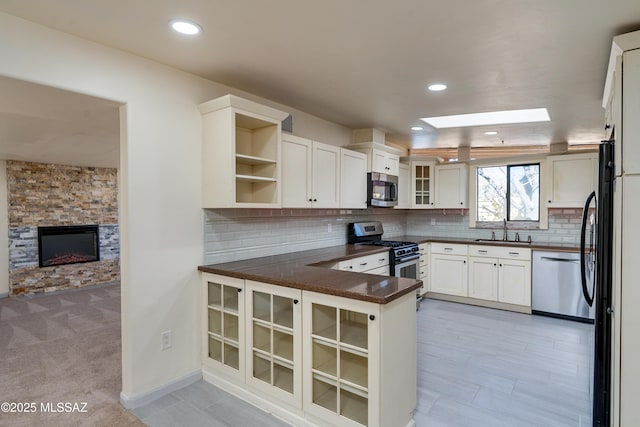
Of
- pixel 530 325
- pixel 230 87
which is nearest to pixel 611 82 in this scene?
pixel 230 87

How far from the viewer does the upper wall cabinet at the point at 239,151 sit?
2619 mm

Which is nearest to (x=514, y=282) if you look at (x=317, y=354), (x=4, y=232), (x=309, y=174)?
(x=309, y=174)

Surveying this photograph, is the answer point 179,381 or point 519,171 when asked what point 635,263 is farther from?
point 519,171

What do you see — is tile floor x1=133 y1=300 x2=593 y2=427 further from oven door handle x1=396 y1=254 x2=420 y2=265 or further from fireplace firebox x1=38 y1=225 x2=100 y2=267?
fireplace firebox x1=38 y1=225 x2=100 y2=267

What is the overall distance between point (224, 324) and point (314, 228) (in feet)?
5.52

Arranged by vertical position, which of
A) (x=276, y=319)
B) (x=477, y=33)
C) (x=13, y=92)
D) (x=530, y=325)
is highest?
(x=477, y=33)

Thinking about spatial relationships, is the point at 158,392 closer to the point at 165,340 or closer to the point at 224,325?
the point at 165,340

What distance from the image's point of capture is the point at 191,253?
2.75m

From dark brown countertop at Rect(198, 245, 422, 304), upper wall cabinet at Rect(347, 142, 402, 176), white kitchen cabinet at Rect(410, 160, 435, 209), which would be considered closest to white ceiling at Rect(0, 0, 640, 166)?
upper wall cabinet at Rect(347, 142, 402, 176)

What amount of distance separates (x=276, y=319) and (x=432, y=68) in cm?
210

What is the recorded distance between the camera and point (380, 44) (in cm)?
219

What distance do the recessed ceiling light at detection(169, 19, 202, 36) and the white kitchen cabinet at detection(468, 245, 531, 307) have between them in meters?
4.34

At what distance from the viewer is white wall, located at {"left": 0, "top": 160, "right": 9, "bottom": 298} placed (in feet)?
17.9

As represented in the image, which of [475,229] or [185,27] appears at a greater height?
[185,27]
